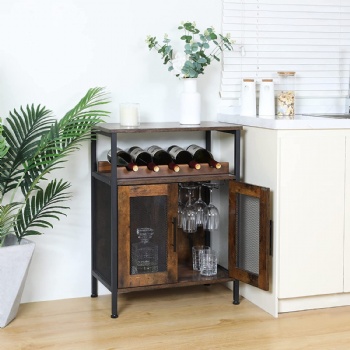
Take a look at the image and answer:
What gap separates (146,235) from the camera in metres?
3.71

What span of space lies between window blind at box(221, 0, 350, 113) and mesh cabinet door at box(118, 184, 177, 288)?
87 centimetres

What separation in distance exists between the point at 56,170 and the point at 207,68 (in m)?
1.01

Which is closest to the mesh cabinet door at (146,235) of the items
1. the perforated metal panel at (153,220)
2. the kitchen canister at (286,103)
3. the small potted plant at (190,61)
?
the perforated metal panel at (153,220)

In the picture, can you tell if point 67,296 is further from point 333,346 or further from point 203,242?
point 333,346

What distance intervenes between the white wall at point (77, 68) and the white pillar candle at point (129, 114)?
278 millimetres

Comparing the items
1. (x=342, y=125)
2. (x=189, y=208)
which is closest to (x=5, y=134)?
(x=189, y=208)

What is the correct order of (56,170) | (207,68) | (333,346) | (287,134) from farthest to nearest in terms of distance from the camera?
1. (207,68)
2. (56,170)
3. (287,134)
4. (333,346)

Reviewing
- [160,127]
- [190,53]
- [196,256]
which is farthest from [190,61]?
[196,256]

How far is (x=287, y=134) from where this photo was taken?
362 cm

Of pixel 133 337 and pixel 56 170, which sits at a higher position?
pixel 56 170

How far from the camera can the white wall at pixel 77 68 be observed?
3.81m

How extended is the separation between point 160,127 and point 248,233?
0.69 m

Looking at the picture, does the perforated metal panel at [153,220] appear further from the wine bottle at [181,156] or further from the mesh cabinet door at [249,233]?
the mesh cabinet door at [249,233]

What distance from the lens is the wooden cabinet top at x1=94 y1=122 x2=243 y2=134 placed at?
3.60 meters
